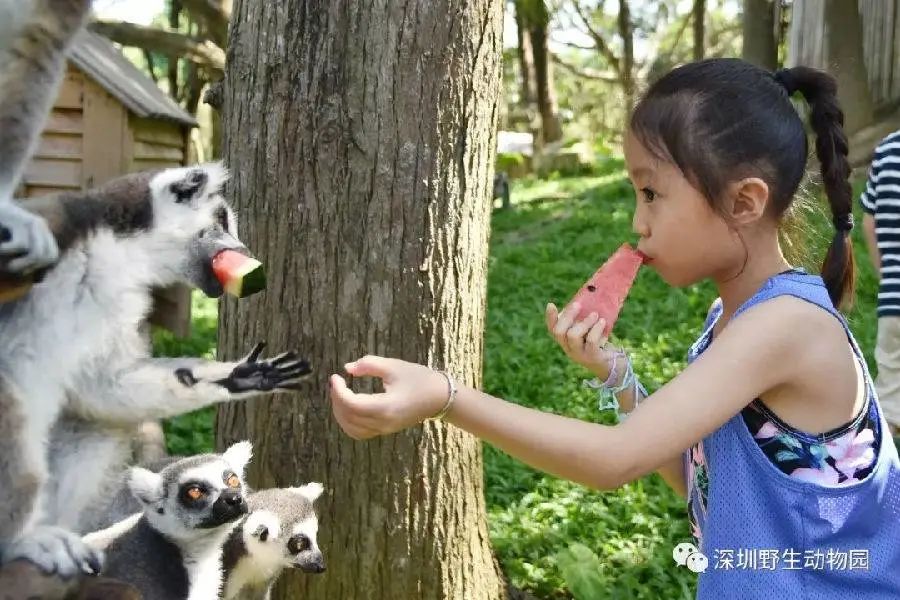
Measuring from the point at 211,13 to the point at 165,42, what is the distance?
328 mm

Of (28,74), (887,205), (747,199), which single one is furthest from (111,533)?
(887,205)

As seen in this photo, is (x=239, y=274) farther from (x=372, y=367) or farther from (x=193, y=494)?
(x=193, y=494)

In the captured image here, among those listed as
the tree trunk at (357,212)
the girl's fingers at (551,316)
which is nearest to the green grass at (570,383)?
the girl's fingers at (551,316)

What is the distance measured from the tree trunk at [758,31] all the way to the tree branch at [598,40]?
9192mm

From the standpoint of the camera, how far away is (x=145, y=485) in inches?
60.1

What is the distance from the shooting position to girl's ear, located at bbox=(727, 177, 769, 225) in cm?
156

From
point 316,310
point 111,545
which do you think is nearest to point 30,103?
point 111,545

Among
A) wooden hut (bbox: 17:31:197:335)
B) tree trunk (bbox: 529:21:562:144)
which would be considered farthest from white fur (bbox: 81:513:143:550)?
tree trunk (bbox: 529:21:562:144)

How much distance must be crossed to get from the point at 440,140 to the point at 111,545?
3.66 ft

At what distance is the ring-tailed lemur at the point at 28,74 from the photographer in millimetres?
1079

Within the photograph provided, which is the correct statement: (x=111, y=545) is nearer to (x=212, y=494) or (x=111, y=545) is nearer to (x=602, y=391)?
(x=212, y=494)

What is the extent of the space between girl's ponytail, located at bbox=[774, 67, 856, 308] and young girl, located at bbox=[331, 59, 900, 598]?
0.08m

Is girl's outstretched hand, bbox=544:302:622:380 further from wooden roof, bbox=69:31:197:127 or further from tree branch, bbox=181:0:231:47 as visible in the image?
tree branch, bbox=181:0:231:47

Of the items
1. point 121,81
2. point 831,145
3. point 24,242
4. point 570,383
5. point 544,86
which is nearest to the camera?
point 24,242
